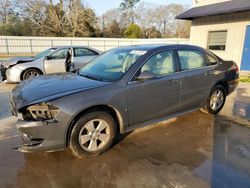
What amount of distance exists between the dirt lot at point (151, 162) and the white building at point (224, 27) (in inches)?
334

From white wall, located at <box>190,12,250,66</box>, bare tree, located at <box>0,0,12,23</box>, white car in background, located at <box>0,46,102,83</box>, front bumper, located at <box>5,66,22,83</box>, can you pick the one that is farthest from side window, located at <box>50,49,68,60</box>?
bare tree, located at <box>0,0,12,23</box>

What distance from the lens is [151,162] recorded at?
3117 mm

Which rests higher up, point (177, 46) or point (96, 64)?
point (177, 46)

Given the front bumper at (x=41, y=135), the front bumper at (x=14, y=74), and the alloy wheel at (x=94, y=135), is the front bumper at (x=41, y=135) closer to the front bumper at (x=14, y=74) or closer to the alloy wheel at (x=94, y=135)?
the alloy wheel at (x=94, y=135)

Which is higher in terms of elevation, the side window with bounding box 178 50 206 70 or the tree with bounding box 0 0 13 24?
the tree with bounding box 0 0 13 24

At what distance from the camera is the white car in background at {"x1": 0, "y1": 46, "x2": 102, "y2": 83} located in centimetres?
805

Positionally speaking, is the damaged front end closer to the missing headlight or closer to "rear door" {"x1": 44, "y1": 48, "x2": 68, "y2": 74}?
the missing headlight

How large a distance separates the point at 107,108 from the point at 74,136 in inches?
24.9

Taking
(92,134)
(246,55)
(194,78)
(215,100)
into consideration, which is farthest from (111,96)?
(246,55)

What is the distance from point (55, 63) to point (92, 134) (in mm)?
5974

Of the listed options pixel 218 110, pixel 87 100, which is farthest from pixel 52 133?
pixel 218 110

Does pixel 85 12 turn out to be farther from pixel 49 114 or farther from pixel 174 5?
pixel 49 114

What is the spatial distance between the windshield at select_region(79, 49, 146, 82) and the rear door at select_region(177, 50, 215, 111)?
3.19 ft

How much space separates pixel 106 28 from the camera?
1817 inches
